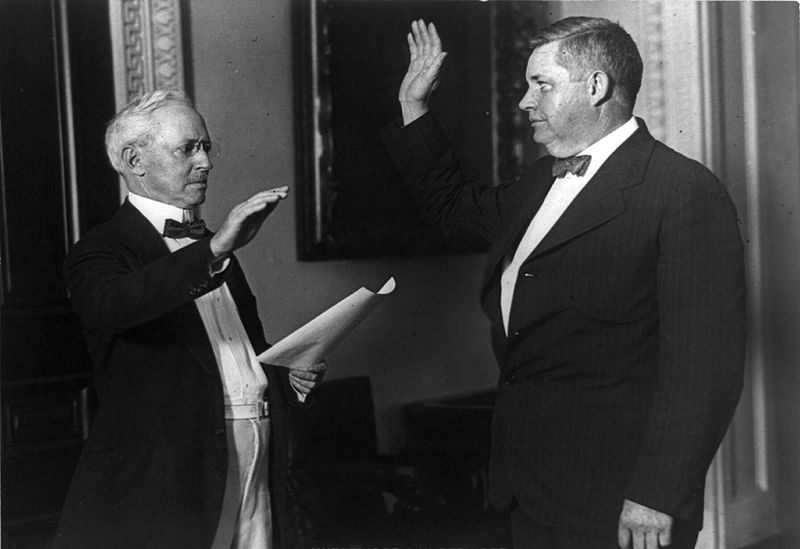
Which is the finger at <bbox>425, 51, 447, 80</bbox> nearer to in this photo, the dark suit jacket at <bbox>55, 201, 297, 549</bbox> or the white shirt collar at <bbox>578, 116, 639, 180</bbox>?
the white shirt collar at <bbox>578, 116, 639, 180</bbox>

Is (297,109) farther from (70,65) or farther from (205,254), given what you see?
(205,254)

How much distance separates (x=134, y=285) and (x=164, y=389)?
0.34 m

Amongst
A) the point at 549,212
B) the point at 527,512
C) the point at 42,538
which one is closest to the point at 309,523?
the point at 42,538

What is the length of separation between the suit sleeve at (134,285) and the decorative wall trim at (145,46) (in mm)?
Result: 1292

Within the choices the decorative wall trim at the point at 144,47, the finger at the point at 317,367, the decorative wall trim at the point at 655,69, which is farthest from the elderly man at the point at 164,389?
the decorative wall trim at the point at 655,69

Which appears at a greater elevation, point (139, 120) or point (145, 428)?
point (139, 120)

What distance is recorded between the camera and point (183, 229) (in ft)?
8.32

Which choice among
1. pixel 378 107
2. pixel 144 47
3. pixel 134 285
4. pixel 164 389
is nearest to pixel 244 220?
pixel 134 285

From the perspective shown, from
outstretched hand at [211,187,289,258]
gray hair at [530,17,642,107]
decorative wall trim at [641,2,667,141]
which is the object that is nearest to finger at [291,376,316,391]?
outstretched hand at [211,187,289,258]

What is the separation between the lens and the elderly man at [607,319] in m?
2.22

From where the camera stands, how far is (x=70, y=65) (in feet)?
11.0

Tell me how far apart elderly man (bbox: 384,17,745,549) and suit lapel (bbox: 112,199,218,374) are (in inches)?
28.7

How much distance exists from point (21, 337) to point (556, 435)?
6.06 feet

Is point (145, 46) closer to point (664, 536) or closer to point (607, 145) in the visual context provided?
point (607, 145)
